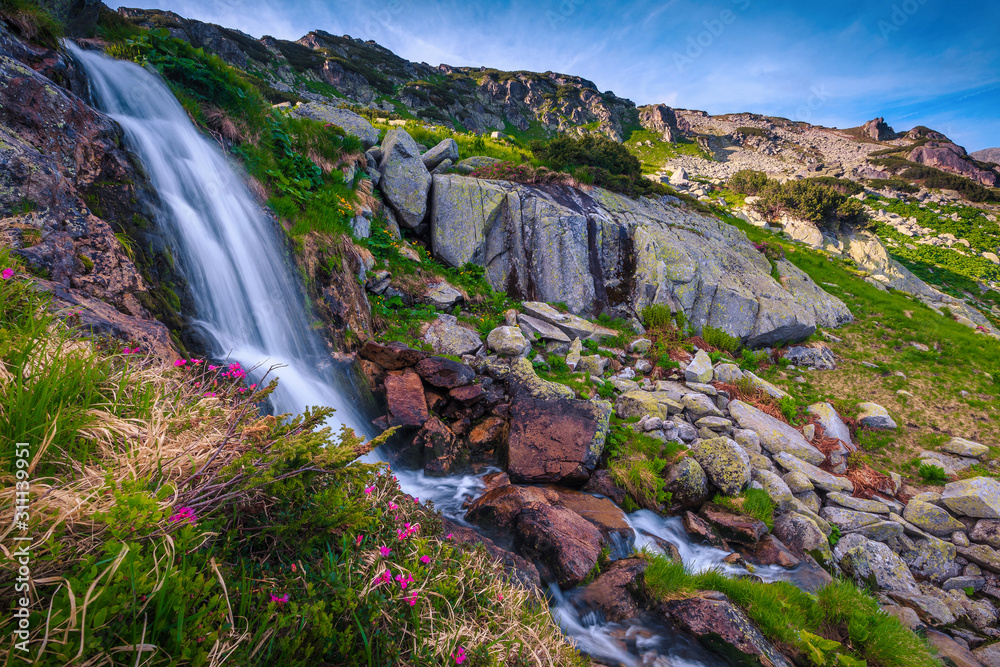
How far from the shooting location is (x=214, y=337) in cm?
571

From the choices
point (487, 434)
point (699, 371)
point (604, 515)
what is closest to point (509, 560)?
point (604, 515)

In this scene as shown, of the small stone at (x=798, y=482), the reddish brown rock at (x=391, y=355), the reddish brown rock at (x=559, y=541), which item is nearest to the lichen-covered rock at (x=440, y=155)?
the reddish brown rock at (x=391, y=355)

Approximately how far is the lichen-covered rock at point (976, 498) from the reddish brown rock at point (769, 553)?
515 cm

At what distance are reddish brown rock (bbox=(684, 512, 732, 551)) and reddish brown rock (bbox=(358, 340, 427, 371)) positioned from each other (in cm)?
622

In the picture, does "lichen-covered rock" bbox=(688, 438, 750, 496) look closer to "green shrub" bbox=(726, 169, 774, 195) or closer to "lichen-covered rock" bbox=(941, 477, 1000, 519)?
"lichen-covered rock" bbox=(941, 477, 1000, 519)

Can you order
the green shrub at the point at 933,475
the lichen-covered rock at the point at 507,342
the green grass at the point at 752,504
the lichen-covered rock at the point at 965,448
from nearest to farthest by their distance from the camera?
the green grass at the point at 752,504
the green shrub at the point at 933,475
the lichen-covered rock at the point at 965,448
the lichen-covered rock at the point at 507,342

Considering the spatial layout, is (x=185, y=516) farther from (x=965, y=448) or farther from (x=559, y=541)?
(x=965, y=448)

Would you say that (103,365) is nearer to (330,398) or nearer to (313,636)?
(313,636)

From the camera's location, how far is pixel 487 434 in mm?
7938

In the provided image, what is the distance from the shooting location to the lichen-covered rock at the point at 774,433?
9117 millimetres

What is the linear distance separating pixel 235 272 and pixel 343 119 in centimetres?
1086

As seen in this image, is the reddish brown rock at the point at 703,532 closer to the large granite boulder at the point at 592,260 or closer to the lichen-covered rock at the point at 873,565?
the lichen-covered rock at the point at 873,565

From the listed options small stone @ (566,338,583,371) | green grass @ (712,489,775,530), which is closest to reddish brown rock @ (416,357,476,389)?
small stone @ (566,338,583,371)

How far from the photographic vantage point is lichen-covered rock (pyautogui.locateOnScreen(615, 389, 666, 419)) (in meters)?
8.79
